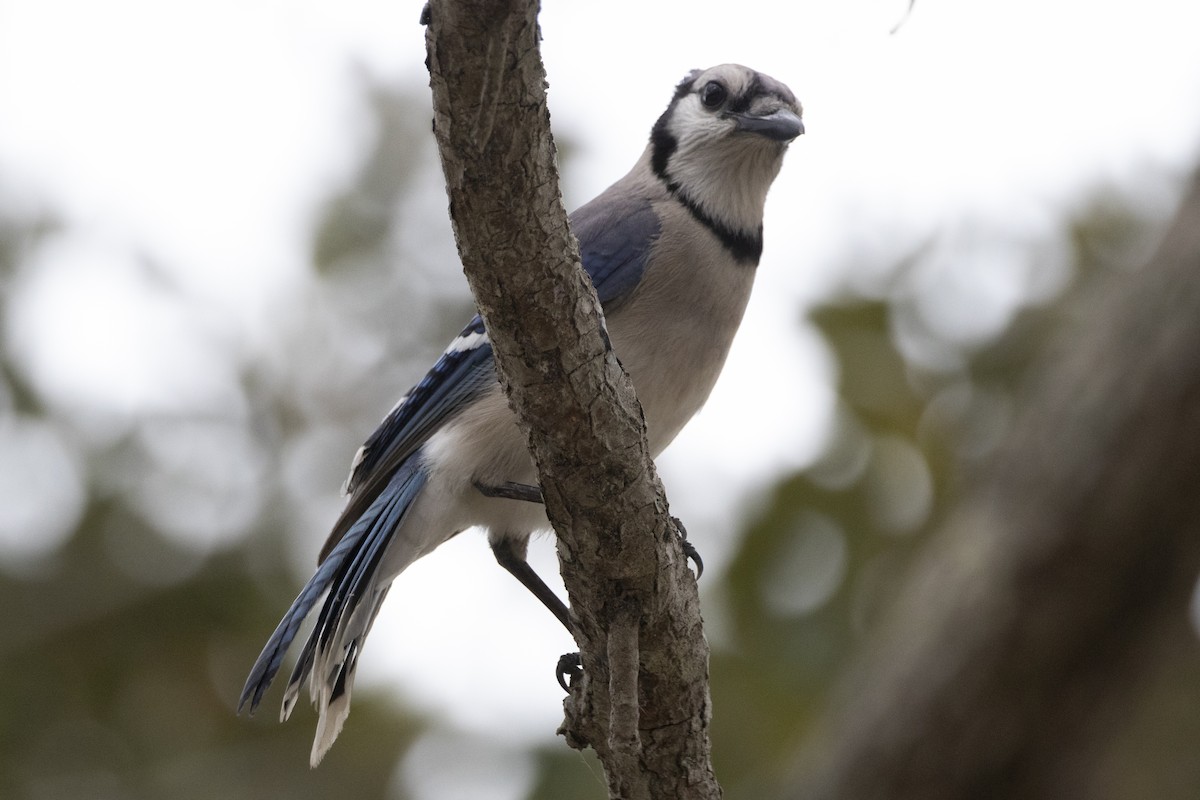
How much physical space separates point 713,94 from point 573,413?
165 cm

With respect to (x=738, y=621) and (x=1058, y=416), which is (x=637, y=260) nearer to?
(x=1058, y=416)

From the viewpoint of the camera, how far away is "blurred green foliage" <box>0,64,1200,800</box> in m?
3.93

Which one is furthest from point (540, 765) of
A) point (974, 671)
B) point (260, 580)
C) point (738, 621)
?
point (974, 671)

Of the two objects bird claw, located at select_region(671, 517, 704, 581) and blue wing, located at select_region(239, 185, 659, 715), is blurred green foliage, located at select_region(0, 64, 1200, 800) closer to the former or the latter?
blue wing, located at select_region(239, 185, 659, 715)

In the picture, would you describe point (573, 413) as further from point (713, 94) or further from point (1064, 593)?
point (713, 94)

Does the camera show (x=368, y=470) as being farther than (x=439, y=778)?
No

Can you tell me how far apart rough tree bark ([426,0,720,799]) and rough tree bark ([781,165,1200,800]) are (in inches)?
14.4

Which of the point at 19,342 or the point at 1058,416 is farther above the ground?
the point at 1058,416

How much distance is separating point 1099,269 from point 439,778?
8.88 feet

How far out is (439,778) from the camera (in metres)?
4.00

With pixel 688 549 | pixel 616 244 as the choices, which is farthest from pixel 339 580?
pixel 616 244

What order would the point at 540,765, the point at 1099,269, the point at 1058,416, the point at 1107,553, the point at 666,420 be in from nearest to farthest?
the point at 1107,553 → the point at 1058,416 → the point at 666,420 → the point at 540,765 → the point at 1099,269

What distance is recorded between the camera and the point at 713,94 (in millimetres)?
3383

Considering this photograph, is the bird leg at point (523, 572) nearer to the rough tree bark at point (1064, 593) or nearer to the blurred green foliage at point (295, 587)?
the rough tree bark at point (1064, 593)
